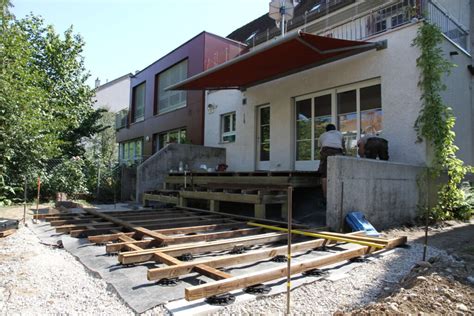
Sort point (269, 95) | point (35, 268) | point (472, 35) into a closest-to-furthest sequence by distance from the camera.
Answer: point (35, 268) < point (472, 35) < point (269, 95)

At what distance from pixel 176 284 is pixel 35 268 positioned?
1747 mm

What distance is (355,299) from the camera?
114 inches

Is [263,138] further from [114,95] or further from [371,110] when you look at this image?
[114,95]

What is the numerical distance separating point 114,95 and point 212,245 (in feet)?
114

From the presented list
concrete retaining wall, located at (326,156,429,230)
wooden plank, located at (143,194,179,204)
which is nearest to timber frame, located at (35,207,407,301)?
concrete retaining wall, located at (326,156,429,230)

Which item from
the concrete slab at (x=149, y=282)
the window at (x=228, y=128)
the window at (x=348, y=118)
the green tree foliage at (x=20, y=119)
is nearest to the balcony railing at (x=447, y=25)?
the window at (x=348, y=118)

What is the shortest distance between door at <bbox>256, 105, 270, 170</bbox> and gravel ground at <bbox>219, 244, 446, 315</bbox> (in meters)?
7.36

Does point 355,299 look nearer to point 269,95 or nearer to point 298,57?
point 298,57

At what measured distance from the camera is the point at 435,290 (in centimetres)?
288

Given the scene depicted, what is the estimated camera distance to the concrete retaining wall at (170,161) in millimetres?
11352

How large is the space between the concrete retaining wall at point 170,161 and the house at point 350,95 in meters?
0.70

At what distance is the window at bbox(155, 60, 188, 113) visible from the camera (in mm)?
15953

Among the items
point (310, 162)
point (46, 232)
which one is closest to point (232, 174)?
point (310, 162)

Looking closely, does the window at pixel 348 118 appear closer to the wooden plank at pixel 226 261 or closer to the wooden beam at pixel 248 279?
the wooden plank at pixel 226 261
